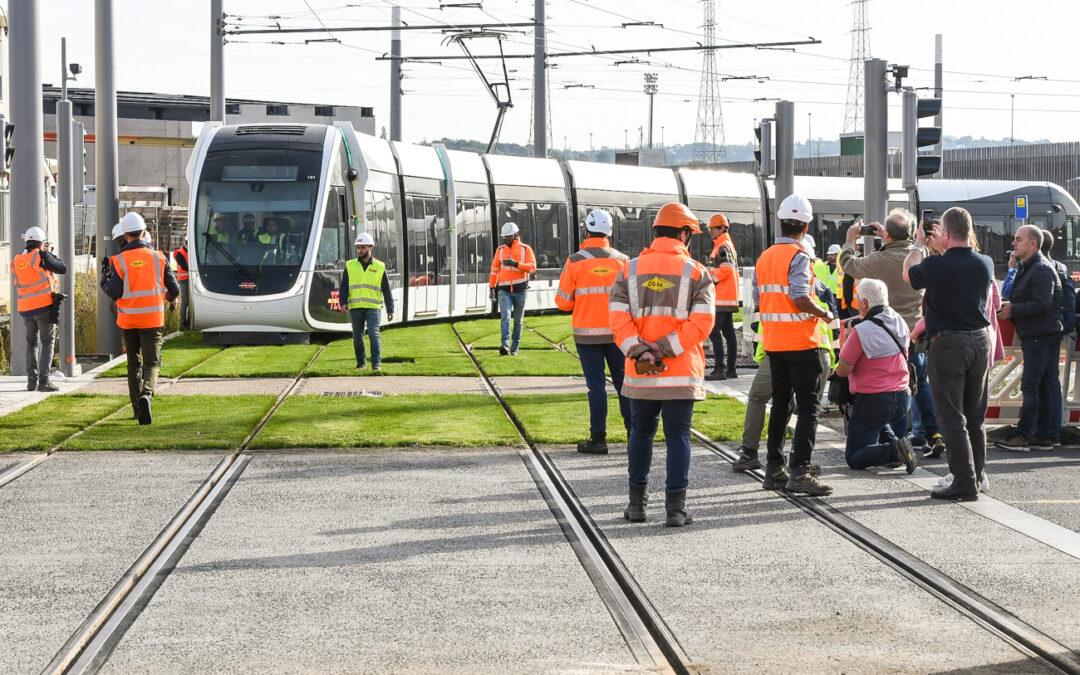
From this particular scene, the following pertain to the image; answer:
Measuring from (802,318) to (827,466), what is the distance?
1833 mm

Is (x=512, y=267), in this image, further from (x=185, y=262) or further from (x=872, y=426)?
(x=872, y=426)

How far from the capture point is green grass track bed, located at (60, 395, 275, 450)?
1221 centimetres

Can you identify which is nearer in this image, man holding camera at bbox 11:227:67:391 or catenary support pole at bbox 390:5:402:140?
man holding camera at bbox 11:227:67:391

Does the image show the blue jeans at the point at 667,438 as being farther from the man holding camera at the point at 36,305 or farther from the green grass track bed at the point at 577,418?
the man holding camera at the point at 36,305

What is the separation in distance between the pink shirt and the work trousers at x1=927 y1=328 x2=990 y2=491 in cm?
103

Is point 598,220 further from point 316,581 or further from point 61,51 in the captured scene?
point 61,51

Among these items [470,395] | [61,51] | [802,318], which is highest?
[61,51]

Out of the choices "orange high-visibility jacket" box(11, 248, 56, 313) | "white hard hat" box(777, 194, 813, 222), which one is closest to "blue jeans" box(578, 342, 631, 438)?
"white hard hat" box(777, 194, 813, 222)

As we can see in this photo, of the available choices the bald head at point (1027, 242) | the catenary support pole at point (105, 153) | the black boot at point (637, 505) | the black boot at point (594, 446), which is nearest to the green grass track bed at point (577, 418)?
the black boot at point (594, 446)

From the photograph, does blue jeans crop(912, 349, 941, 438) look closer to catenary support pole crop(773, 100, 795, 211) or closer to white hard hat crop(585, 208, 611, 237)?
white hard hat crop(585, 208, 611, 237)

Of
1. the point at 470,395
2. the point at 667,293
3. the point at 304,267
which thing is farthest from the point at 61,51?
the point at 667,293

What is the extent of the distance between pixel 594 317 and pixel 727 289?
6.21 meters

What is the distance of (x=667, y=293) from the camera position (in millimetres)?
8617

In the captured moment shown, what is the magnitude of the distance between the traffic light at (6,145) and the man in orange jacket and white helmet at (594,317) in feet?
31.9
